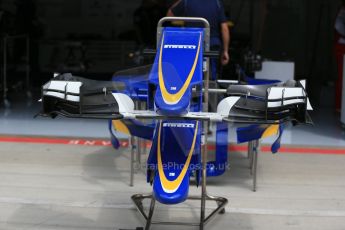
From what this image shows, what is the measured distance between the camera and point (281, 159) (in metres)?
6.34

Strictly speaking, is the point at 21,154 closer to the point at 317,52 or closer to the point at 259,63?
the point at 259,63

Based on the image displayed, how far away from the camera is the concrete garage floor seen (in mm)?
4436

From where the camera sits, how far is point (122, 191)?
5.13m

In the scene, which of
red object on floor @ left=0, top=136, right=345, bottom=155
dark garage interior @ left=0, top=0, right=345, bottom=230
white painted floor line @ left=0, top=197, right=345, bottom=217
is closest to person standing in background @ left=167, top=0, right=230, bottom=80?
dark garage interior @ left=0, top=0, right=345, bottom=230

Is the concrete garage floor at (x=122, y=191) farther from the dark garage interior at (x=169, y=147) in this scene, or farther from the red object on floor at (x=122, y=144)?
the red object on floor at (x=122, y=144)

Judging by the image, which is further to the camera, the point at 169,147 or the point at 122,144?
the point at 122,144

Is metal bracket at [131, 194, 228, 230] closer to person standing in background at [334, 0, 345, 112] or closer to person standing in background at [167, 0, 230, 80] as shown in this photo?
person standing in background at [167, 0, 230, 80]

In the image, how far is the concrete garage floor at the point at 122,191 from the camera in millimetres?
4436

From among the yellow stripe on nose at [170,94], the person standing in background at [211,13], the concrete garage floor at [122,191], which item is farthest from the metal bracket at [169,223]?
the person standing in background at [211,13]

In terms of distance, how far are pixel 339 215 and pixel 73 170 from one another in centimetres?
244

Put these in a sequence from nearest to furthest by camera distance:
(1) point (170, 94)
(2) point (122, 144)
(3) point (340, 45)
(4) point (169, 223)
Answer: (1) point (170, 94), (4) point (169, 223), (2) point (122, 144), (3) point (340, 45)

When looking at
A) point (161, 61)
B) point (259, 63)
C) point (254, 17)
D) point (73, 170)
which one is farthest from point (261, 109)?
point (254, 17)

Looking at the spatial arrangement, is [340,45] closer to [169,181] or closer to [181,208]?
[181,208]

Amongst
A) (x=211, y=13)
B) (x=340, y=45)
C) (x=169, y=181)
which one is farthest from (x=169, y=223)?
(x=340, y=45)
